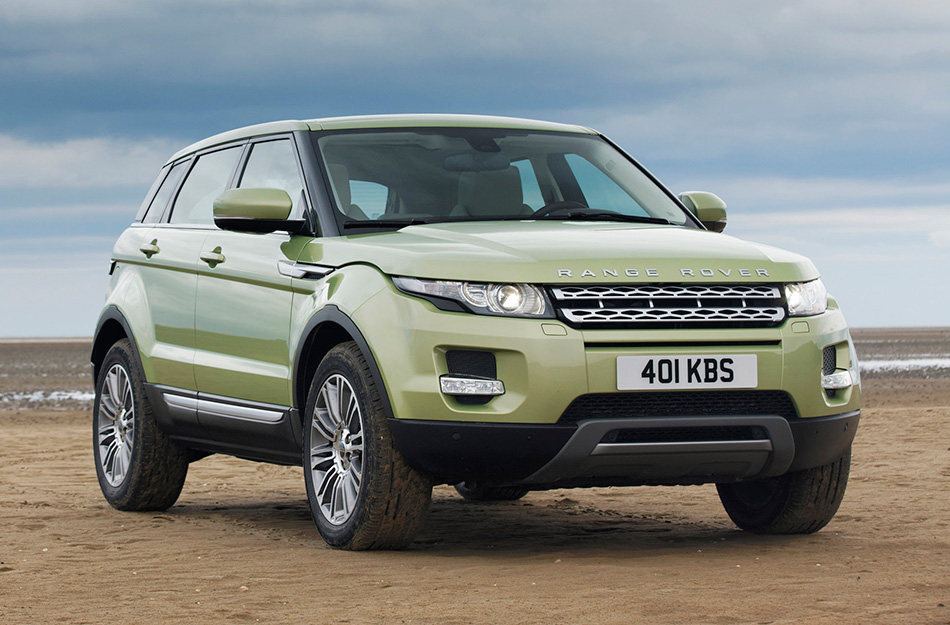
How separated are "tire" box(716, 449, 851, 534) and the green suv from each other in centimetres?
1

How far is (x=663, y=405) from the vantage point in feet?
18.9

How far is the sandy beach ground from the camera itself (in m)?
5.08

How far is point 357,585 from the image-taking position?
553 centimetres

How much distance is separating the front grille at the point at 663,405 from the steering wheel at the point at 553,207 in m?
1.58

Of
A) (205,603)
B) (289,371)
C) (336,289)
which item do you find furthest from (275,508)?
(205,603)

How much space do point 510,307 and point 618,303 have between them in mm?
432

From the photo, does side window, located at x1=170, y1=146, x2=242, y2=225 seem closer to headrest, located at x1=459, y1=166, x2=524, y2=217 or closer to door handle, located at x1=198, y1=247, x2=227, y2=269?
door handle, located at x1=198, y1=247, x2=227, y2=269

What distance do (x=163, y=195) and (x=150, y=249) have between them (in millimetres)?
721

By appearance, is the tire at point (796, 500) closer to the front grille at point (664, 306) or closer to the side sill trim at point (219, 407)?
the front grille at point (664, 306)

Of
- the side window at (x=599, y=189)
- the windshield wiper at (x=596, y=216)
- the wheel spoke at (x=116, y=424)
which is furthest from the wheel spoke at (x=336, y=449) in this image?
the wheel spoke at (x=116, y=424)

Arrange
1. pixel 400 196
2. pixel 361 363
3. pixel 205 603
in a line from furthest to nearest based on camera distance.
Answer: pixel 400 196, pixel 361 363, pixel 205 603

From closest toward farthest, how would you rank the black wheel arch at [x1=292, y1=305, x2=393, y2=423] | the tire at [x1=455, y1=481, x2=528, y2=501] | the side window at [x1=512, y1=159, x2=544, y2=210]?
the black wheel arch at [x1=292, y1=305, x2=393, y2=423], the side window at [x1=512, y1=159, x2=544, y2=210], the tire at [x1=455, y1=481, x2=528, y2=501]

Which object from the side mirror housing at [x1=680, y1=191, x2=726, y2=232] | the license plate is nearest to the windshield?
the side mirror housing at [x1=680, y1=191, x2=726, y2=232]

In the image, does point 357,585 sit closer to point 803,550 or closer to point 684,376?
point 684,376
